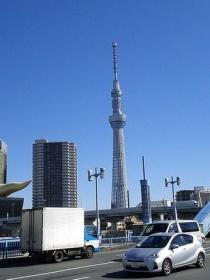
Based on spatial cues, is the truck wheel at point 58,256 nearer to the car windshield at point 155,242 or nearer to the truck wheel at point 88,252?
the truck wheel at point 88,252

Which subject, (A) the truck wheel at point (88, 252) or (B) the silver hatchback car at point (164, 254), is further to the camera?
(A) the truck wheel at point (88, 252)

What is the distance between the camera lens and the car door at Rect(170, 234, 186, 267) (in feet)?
57.2

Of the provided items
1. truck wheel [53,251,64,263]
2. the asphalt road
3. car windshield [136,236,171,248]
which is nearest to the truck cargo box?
truck wheel [53,251,64,263]

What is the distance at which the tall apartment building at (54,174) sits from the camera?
16150cm

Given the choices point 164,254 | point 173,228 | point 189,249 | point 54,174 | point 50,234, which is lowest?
point 164,254

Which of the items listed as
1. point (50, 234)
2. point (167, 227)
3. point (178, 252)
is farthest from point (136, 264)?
point (50, 234)

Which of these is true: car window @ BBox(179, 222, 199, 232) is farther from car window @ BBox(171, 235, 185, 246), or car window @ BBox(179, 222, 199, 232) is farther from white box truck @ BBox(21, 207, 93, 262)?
car window @ BBox(171, 235, 185, 246)

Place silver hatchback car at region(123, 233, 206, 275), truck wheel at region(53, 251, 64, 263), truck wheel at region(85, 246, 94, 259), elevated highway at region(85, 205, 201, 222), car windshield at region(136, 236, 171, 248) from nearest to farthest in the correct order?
silver hatchback car at region(123, 233, 206, 275) < car windshield at region(136, 236, 171, 248) < truck wheel at region(53, 251, 64, 263) < truck wheel at region(85, 246, 94, 259) < elevated highway at region(85, 205, 201, 222)

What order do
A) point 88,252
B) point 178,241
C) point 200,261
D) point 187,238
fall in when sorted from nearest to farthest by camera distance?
point 178,241 → point 187,238 → point 200,261 → point 88,252

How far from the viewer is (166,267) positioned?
16875 mm

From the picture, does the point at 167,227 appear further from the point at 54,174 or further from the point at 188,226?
the point at 54,174

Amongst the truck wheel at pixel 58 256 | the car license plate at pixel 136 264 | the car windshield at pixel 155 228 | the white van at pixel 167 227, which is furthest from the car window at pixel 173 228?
the car license plate at pixel 136 264

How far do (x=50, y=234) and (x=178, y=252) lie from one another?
28.4 ft

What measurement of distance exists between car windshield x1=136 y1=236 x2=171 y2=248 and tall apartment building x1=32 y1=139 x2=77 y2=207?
13986cm
